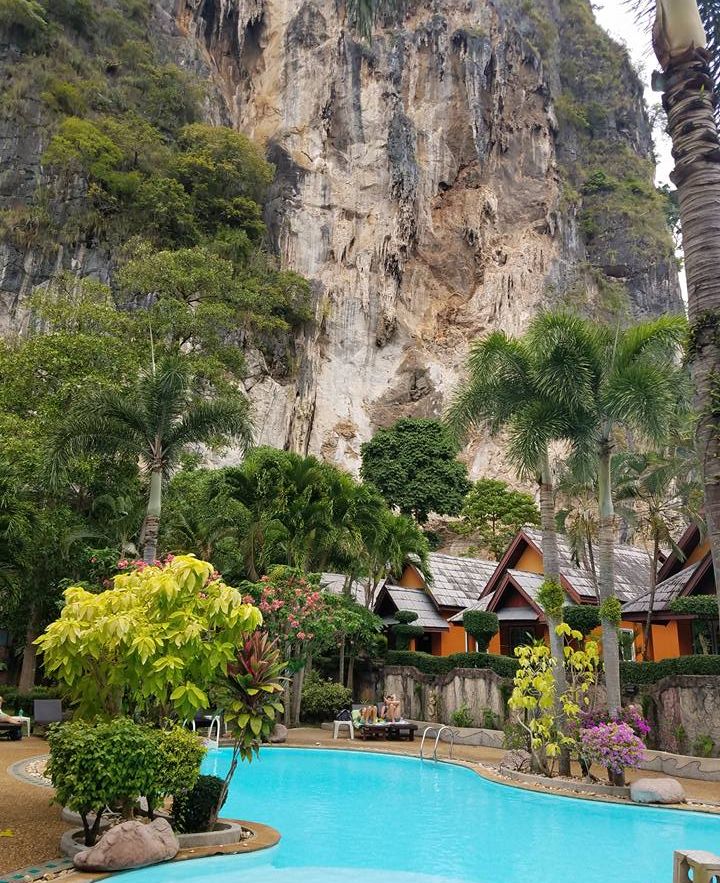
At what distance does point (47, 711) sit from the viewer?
17719mm

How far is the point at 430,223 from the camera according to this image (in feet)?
174

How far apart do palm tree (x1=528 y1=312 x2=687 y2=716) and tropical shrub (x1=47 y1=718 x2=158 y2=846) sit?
8486mm

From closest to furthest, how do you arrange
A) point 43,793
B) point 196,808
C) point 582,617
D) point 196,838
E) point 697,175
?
point 697,175
point 196,838
point 196,808
point 43,793
point 582,617

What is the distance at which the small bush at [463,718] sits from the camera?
20.2 metres

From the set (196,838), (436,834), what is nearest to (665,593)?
(436,834)

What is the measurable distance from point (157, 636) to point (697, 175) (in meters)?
6.80

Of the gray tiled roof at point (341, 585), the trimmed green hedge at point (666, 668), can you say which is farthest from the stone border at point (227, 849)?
the gray tiled roof at point (341, 585)

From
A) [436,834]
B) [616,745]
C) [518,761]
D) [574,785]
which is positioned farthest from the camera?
[518,761]

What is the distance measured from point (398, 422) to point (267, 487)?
25505 mm

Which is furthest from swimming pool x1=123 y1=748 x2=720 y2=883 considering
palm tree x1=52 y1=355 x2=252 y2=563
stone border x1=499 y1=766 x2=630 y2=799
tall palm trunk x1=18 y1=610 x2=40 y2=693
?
tall palm trunk x1=18 y1=610 x2=40 y2=693

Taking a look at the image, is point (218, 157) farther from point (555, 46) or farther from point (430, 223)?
point (555, 46)

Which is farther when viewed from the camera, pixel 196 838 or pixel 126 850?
pixel 196 838

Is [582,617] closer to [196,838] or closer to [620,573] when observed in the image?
[620,573]

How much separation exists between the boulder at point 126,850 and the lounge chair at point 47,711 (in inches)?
460
